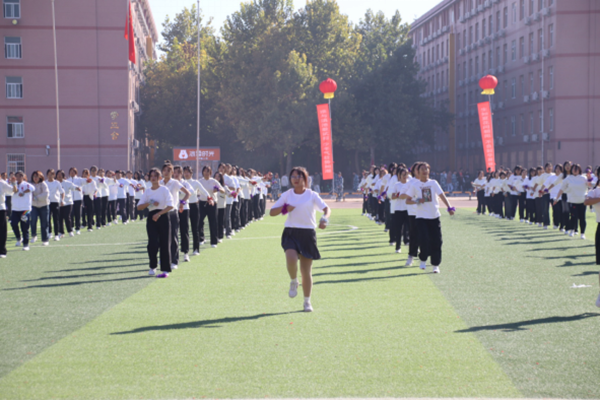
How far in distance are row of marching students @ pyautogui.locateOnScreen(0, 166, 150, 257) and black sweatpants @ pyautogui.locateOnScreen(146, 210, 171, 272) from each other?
4404 millimetres

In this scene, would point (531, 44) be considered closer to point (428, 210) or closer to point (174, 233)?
point (428, 210)

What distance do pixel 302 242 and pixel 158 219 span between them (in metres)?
4.25

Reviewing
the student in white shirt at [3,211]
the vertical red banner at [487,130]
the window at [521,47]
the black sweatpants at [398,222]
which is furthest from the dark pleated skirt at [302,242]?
the window at [521,47]

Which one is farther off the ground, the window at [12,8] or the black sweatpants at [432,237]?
the window at [12,8]

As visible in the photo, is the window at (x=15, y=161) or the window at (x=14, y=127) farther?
the window at (x=14, y=127)

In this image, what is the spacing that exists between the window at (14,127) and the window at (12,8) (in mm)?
6906

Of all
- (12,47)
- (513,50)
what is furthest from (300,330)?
(513,50)

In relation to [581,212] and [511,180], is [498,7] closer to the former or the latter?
[511,180]

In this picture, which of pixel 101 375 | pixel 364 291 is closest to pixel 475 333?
pixel 364 291

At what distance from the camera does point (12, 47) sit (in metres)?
48.3

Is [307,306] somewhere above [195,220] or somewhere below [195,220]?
below

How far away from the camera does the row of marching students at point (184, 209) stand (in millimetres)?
12109

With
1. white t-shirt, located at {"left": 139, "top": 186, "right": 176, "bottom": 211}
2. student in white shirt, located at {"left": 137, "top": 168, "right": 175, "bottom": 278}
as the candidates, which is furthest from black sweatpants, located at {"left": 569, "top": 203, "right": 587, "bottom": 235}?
white t-shirt, located at {"left": 139, "top": 186, "right": 176, "bottom": 211}

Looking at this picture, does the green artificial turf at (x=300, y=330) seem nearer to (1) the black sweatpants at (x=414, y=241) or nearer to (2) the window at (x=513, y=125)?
(1) the black sweatpants at (x=414, y=241)
